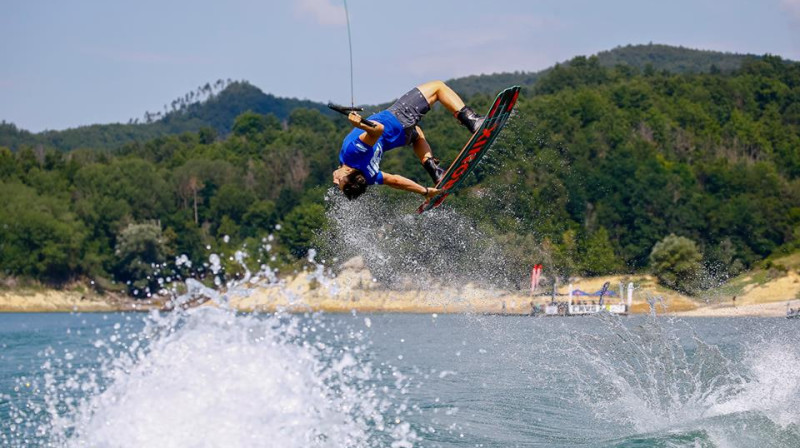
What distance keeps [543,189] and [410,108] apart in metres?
33.4

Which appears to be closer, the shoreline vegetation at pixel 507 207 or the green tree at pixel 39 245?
the shoreline vegetation at pixel 507 207

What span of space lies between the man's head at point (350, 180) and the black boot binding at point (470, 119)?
4.57ft

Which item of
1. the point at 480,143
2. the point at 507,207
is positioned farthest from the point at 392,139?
the point at 507,207

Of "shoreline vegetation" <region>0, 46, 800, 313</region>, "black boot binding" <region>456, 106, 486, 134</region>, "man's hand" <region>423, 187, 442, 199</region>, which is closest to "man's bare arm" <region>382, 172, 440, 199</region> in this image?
"man's hand" <region>423, 187, 442, 199</region>

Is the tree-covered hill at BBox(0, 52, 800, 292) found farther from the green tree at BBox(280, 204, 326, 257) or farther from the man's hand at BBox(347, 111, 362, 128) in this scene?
the man's hand at BBox(347, 111, 362, 128)

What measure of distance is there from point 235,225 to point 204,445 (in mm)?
57787

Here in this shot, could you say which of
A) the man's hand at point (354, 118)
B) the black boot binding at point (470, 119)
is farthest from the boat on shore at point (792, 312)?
the man's hand at point (354, 118)

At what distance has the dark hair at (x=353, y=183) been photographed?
31.2 feet

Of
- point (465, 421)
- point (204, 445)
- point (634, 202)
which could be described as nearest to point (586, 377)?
point (465, 421)

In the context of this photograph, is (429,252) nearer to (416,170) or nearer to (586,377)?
(416,170)

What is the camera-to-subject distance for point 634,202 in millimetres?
53031

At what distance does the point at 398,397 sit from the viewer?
43.7 ft

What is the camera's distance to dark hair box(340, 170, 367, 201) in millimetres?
9500

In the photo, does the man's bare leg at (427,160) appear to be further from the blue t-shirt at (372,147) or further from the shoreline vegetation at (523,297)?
the shoreline vegetation at (523,297)
